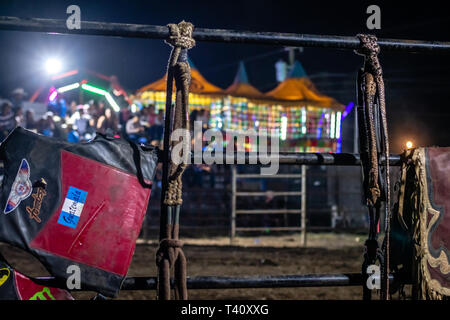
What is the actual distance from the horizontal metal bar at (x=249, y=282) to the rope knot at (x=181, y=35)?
2.64 ft

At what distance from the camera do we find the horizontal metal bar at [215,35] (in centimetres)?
124

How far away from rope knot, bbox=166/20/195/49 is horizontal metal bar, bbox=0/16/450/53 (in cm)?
3

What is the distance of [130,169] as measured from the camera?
4.32 feet

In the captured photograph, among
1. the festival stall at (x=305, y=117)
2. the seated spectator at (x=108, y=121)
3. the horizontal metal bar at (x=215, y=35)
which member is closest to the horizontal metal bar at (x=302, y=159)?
the horizontal metal bar at (x=215, y=35)

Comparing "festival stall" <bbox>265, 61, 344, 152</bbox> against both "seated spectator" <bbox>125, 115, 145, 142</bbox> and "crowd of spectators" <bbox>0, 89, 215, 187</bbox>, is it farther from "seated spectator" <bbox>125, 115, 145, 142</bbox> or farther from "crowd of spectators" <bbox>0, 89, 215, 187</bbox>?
"seated spectator" <bbox>125, 115, 145, 142</bbox>

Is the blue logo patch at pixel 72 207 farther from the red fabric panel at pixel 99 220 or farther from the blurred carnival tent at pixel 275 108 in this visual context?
the blurred carnival tent at pixel 275 108

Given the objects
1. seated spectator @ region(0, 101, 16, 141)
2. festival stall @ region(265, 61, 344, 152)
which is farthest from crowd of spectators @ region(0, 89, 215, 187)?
festival stall @ region(265, 61, 344, 152)

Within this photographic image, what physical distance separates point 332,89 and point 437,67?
5543mm

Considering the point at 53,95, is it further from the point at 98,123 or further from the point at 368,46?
the point at 368,46

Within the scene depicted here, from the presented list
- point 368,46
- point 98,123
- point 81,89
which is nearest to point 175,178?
point 368,46

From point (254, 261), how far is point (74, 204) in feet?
21.0

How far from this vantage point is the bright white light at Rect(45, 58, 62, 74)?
61.2 feet
